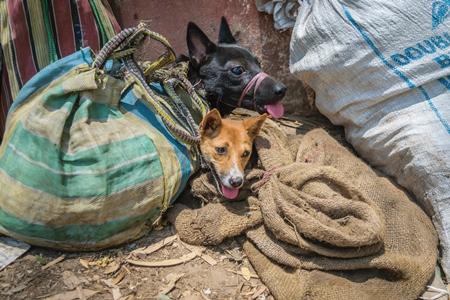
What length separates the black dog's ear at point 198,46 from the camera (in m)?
3.23

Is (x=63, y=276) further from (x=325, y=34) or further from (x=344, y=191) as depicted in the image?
(x=325, y=34)

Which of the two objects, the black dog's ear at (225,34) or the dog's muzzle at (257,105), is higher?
the black dog's ear at (225,34)

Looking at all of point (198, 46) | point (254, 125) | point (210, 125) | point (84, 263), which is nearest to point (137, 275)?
point (84, 263)

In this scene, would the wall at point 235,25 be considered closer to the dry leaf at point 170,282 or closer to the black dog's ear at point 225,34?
the black dog's ear at point 225,34

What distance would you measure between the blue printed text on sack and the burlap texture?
79 cm

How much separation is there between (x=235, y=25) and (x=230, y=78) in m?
0.79

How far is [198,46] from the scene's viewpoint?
3.31 m

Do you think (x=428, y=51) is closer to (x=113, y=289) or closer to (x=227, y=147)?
(x=227, y=147)

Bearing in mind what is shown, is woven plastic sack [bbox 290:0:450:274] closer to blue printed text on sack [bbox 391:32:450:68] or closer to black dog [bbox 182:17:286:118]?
blue printed text on sack [bbox 391:32:450:68]

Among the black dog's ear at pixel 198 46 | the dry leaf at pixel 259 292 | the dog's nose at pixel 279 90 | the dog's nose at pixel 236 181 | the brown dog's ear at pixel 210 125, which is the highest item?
the black dog's ear at pixel 198 46

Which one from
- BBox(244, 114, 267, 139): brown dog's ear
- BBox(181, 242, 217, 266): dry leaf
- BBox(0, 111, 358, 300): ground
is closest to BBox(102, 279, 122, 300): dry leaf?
BBox(0, 111, 358, 300): ground

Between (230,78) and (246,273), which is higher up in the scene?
(230,78)

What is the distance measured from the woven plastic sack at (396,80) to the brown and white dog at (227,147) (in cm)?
74

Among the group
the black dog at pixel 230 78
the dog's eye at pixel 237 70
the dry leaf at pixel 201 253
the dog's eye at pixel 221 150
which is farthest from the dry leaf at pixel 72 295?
the dog's eye at pixel 237 70
